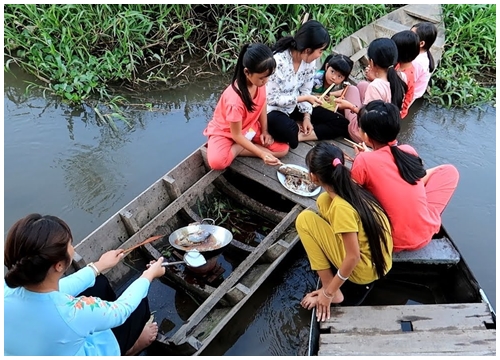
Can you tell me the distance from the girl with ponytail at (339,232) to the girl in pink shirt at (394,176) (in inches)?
3.8

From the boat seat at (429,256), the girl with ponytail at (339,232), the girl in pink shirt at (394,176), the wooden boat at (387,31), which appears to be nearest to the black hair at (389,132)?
the girl in pink shirt at (394,176)

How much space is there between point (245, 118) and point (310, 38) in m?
0.72

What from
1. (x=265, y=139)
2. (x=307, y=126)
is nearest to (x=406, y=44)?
(x=307, y=126)

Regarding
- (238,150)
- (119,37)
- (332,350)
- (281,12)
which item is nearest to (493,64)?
(281,12)

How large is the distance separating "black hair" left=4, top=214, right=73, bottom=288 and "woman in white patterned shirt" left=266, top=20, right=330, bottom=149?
7.28ft

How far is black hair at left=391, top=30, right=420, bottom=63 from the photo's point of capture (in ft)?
12.0

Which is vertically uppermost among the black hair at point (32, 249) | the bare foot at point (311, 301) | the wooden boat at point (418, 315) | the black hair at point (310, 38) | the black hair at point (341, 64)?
the black hair at point (310, 38)

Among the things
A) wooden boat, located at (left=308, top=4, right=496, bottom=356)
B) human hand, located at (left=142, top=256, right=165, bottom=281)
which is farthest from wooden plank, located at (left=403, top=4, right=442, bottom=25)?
human hand, located at (left=142, top=256, right=165, bottom=281)

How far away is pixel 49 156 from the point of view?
166 inches

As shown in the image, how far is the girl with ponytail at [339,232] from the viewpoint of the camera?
7.68ft

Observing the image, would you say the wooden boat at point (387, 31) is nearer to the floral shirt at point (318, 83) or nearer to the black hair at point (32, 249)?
the floral shirt at point (318, 83)

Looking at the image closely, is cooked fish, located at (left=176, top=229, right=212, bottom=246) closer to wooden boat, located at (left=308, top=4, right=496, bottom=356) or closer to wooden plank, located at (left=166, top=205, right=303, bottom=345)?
wooden plank, located at (left=166, top=205, right=303, bottom=345)

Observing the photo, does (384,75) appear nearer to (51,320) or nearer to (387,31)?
(387,31)

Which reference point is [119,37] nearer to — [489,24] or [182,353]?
[182,353]
